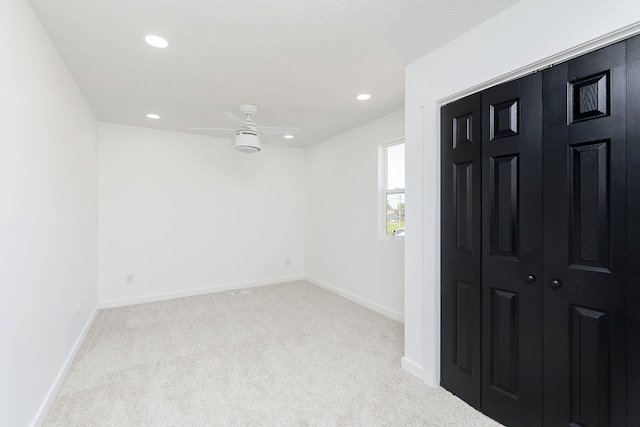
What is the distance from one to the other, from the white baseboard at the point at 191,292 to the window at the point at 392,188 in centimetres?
235

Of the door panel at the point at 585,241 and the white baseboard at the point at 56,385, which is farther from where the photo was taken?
the white baseboard at the point at 56,385

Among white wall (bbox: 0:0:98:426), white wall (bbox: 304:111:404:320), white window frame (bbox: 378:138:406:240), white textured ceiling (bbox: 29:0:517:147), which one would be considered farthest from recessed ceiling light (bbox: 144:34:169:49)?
white window frame (bbox: 378:138:406:240)

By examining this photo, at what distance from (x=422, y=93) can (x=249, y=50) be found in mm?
1377

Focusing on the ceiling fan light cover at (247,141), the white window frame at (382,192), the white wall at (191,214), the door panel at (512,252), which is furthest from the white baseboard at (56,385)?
the white window frame at (382,192)

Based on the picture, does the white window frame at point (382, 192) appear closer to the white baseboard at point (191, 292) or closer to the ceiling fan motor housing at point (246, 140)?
the ceiling fan motor housing at point (246, 140)

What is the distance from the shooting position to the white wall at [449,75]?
4.92 ft

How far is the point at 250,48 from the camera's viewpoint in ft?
7.32

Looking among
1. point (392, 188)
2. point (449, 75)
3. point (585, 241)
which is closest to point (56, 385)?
point (585, 241)

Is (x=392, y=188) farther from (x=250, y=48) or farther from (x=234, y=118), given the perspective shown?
(x=250, y=48)

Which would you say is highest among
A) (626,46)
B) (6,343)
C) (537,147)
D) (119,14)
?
(119,14)

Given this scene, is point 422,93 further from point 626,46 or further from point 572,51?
point 626,46

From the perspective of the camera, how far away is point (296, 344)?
2943mm

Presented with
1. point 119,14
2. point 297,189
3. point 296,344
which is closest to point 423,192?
point 296,344

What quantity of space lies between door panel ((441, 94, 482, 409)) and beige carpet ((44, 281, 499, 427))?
0.24 m
